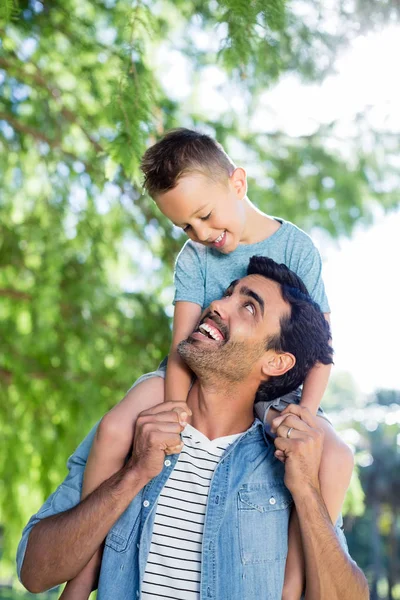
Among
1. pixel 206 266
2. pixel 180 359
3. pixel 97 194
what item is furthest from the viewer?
pixel 97 194

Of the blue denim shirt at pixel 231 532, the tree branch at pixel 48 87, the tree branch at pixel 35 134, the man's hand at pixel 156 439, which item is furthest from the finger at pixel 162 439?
the tree branch at pixel 35 134

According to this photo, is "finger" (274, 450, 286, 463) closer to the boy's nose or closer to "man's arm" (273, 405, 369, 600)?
"man's arm" (273, 405, 369, 600)

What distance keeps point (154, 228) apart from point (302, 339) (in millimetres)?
2219

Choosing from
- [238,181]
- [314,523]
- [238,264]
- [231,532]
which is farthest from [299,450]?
[238,181]

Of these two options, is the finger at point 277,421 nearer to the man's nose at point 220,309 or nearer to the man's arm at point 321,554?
the man's arm at point 321,554

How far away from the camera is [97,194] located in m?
4.38

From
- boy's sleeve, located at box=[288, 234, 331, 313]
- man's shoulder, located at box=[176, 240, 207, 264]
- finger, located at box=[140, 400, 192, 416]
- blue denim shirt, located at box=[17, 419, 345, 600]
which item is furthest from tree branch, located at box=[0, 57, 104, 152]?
blue denim shirt, located at box=[17, 419, 345, 600]

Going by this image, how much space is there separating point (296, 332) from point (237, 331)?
171mm

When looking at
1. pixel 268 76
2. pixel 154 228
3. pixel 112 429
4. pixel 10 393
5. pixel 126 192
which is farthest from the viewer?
pixel 10 393

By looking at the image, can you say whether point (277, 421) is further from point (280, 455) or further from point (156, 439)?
point (156, 439)

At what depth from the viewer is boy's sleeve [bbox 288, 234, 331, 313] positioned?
7.25 ft

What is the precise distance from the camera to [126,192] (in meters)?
3.97

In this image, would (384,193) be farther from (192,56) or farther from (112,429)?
(112,429)

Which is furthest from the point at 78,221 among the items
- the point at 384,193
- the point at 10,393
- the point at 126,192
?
the point at 384,193
